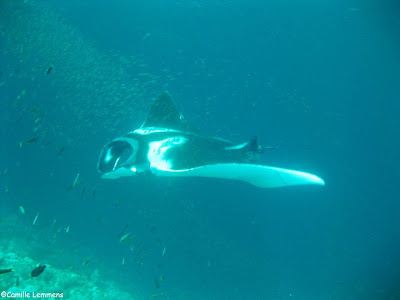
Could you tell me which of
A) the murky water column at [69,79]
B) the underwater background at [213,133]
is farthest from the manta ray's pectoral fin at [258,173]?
the murky water column at [69,79]

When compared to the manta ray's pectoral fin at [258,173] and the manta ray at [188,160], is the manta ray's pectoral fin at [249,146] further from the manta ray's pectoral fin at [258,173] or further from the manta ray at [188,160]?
the manta ray's pectoral fin at [258,173]

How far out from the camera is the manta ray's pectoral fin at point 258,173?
340cm

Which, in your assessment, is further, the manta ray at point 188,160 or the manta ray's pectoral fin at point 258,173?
the manta ray at point 188,160

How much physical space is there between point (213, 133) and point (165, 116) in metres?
7.98

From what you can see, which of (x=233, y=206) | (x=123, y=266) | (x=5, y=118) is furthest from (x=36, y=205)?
(x=233, y=206)

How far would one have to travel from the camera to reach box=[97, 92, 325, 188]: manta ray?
11.6 feet

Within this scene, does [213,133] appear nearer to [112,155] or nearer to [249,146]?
[249,146]

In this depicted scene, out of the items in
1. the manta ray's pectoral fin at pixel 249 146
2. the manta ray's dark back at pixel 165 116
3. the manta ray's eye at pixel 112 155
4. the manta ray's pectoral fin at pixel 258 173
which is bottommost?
the manta ray's pectoral fin at pixel 258 173

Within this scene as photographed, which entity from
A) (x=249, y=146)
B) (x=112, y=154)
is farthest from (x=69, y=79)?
(x=249, y=146)

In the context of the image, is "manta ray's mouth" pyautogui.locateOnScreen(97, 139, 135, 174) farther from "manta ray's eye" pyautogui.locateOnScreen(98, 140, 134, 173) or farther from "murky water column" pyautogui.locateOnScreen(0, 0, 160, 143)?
"murky water column" pyautogui.locateOnScreen(0, 0, 160, 143)

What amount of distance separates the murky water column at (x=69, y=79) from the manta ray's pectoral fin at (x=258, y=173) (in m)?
10.1

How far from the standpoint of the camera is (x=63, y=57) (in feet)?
46.7

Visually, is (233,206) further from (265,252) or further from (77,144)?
(77,144)

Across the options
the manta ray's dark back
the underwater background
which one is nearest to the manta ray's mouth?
the manta ray's dark back
